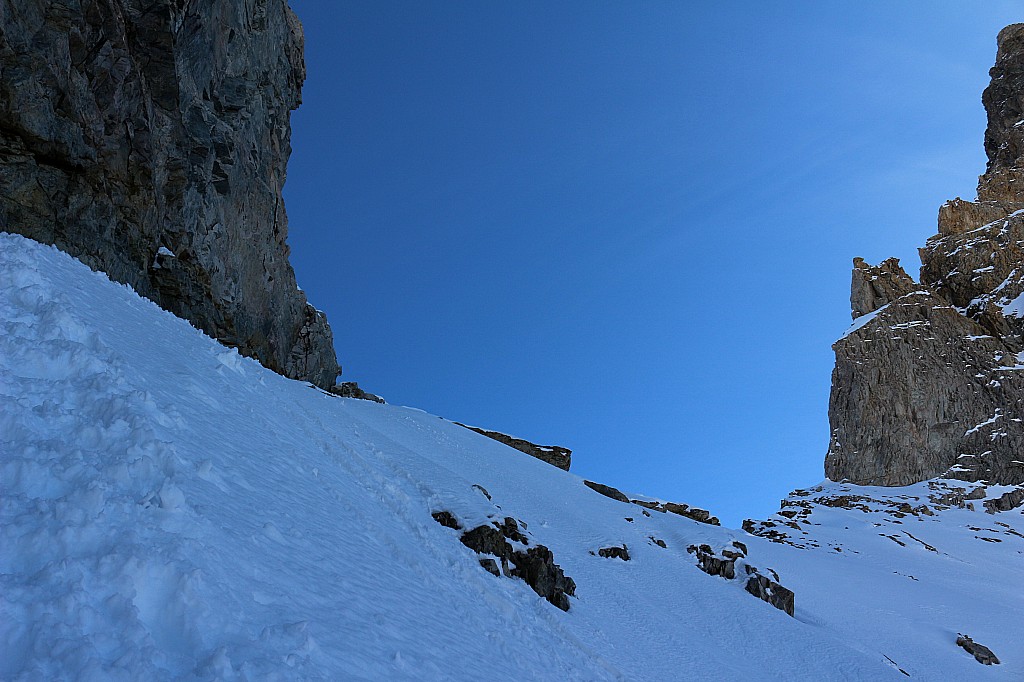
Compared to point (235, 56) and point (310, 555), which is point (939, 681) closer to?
point (310, 555)

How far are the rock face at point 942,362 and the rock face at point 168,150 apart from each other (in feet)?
209

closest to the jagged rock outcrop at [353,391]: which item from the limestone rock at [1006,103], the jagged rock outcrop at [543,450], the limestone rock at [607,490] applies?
the jagged rock outcrop at [543,450]

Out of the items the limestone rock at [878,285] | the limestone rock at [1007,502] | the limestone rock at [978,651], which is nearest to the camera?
the limestone rock at [978,651]

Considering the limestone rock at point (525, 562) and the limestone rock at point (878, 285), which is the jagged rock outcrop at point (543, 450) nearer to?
the limestone rock at point (525, 562)

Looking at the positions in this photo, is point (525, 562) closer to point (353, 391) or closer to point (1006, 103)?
point (353, 391)

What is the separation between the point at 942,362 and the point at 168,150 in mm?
78130

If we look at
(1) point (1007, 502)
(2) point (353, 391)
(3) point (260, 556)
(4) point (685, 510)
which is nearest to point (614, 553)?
(3) point (260, 556)

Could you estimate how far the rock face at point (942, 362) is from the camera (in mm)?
67812

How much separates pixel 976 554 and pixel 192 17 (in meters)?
53.6

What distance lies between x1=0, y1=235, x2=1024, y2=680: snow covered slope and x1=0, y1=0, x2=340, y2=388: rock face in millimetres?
3662

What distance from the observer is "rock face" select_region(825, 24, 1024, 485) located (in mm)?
67812

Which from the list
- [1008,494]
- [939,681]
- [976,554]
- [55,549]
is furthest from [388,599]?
[1008,494]

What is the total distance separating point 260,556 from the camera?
5.71 m

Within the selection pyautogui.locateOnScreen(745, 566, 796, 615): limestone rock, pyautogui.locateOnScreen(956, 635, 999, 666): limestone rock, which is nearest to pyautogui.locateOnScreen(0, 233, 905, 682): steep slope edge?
pyautogui.locateOnScreen(745, 566, 796, 615): limestone rock
